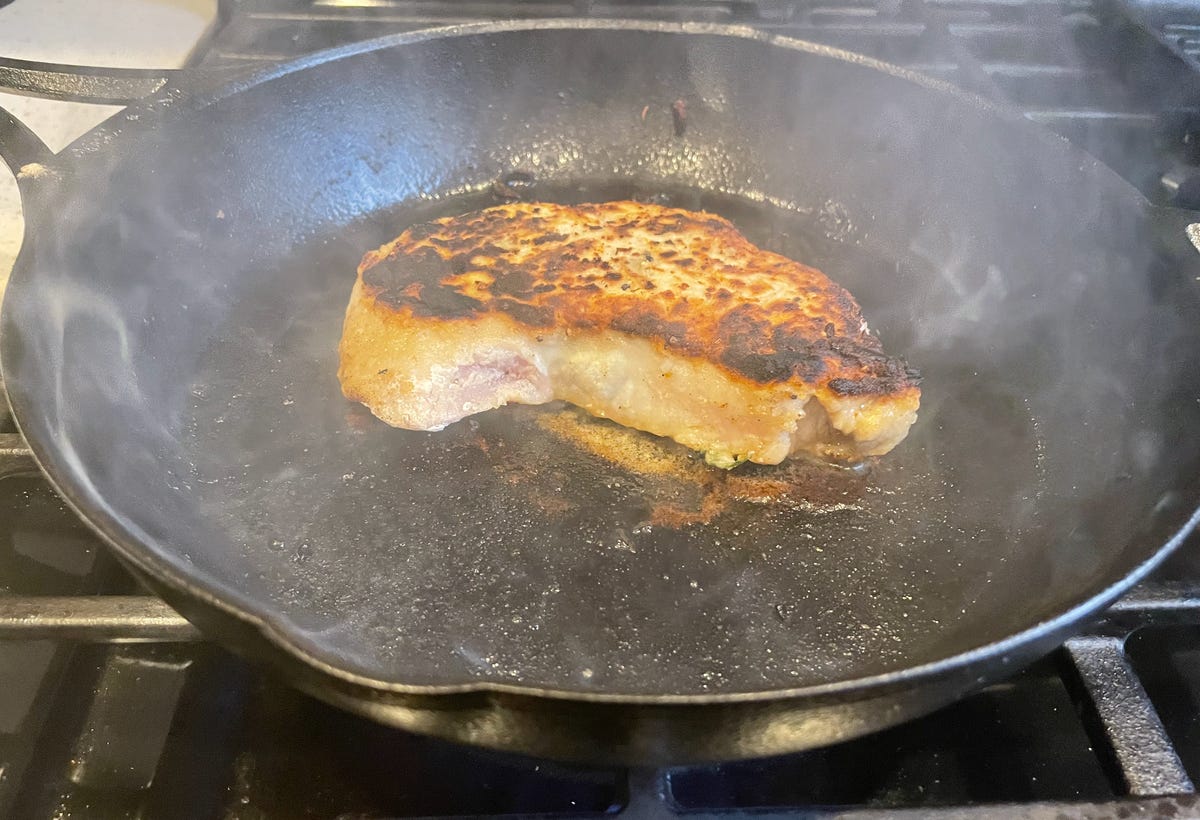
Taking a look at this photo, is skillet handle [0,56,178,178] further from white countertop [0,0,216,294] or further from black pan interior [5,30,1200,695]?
white countertop [0,0,216,294]

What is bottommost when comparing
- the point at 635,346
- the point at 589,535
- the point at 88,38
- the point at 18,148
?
the point at 589,535

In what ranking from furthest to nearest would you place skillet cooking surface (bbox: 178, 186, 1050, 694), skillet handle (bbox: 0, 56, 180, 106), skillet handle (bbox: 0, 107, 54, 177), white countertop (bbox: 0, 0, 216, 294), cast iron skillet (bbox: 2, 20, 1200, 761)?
white countertop (bbox: 0, 0, 216, 294), skillet handle (bbox: 0, 56, 180, 106), skillet handle (bbox: 0, 107, 54, 177), skillet cooking surface (bbox: 178, 186, 1050, 694), cast iron skillet (bbox: 2, 20, 1200, 761)

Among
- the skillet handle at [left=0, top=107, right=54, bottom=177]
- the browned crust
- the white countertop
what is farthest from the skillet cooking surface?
the white countertop

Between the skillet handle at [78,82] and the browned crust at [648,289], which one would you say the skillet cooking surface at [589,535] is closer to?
the browned crust at [648,289]

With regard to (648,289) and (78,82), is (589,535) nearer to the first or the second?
(648,289)

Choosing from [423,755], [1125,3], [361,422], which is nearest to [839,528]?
[423,755]

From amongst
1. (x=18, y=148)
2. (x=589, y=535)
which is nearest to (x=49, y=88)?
(x=18, y=148)
